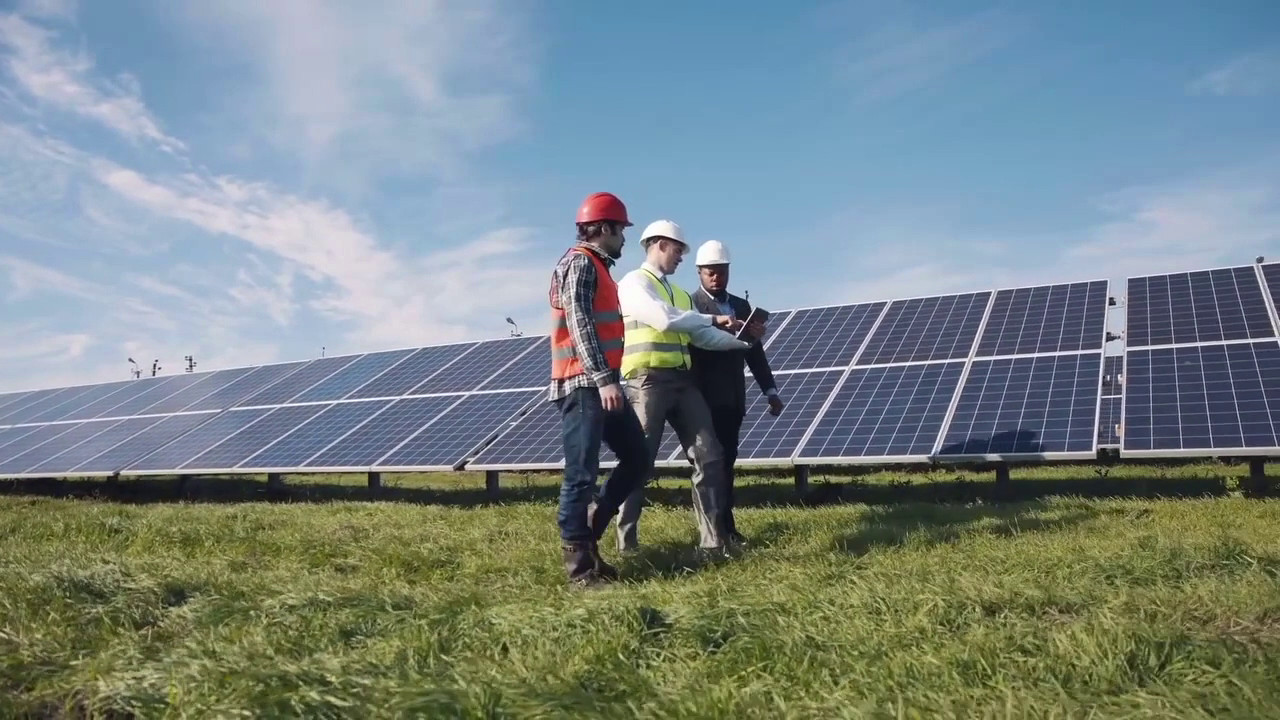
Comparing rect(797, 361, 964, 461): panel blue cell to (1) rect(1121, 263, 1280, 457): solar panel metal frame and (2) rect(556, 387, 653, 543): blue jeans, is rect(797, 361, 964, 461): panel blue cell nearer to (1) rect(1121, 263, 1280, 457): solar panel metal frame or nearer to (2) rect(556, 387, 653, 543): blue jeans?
(1) rect(1121, 263, 1280, 457): solar panel metal frame

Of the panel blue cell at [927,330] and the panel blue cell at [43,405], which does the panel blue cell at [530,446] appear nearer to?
the panel blue cell at [927,330]

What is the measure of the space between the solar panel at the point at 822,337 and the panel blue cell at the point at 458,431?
3.25m

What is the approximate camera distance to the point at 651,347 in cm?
593

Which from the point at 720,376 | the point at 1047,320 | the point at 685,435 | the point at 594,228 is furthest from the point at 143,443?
the point at 1047,320

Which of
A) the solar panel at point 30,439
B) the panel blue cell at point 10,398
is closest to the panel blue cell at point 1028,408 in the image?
the solar panel at point 30,439

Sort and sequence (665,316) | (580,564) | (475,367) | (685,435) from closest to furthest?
1. (580,564)
2. (665,316)
3. (685,435)
4. (475,367)

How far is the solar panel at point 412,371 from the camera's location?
14.8m

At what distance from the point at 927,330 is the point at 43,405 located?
64.2 feet

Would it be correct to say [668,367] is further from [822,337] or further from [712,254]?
[822,337]

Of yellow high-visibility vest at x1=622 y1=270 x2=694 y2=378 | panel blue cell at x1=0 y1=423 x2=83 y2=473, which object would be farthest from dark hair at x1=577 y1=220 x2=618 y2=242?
panel blue cell at x1=0 y1=423 x2=83 y2=473

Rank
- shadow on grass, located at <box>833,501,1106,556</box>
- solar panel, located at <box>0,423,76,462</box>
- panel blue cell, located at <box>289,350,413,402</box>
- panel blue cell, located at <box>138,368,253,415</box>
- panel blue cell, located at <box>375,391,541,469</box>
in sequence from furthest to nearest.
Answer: panel blue cell, located at <box>138,368,253,415</box> → solar panel, located at <box>0,423,76,462</box> → panel blue cell, located at <box>289,350,413,402</box> → panel blue cell, located at <box>375,391,541,469</box> → shadow on grass, located at <box>833,501,1106,556</box>

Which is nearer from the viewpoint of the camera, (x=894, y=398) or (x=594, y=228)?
(x=594, y=228)

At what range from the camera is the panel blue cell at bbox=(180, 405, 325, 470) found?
12675 millimetres

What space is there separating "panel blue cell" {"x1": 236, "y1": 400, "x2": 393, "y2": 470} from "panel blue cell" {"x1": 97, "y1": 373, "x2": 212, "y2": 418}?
20.0 feet
